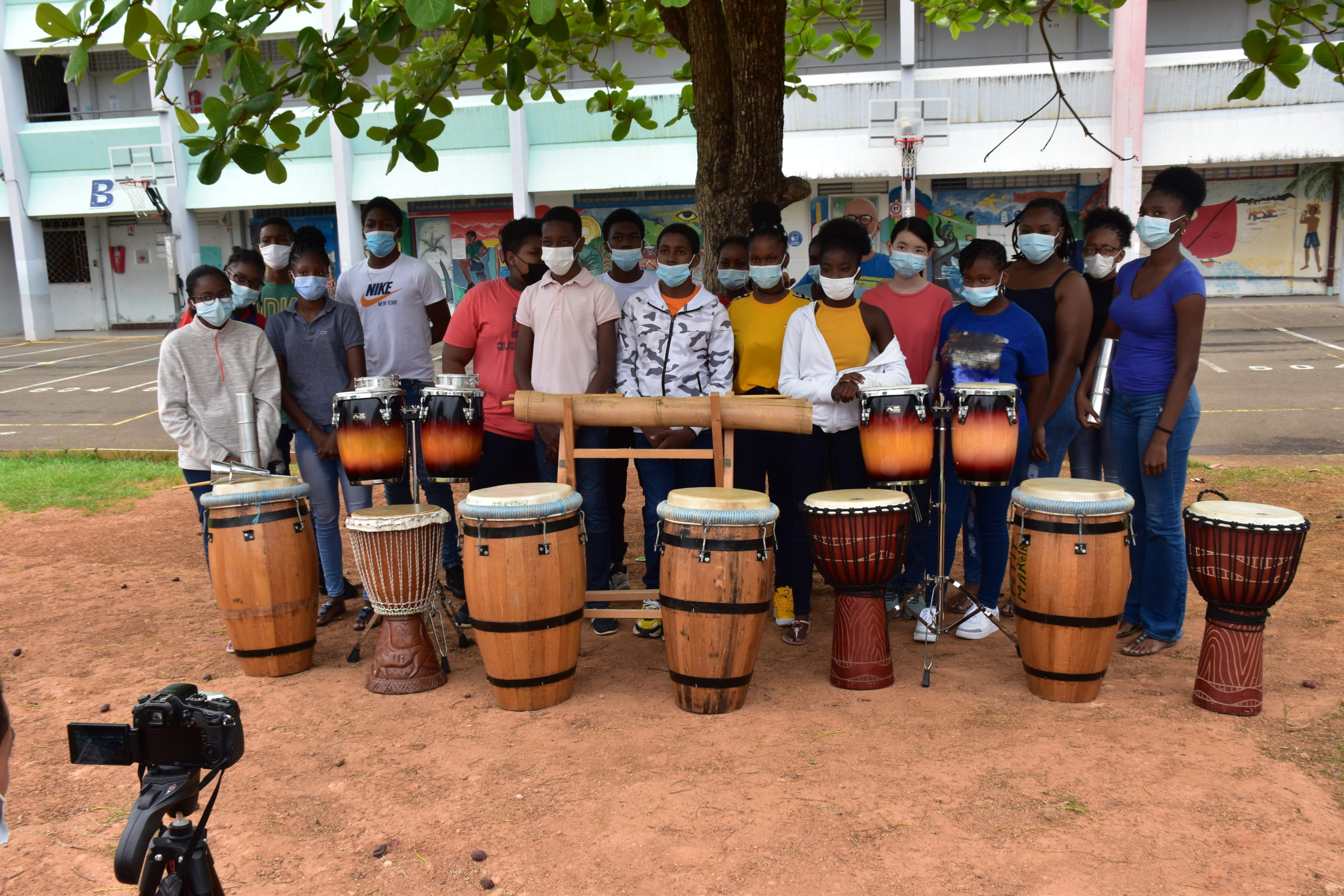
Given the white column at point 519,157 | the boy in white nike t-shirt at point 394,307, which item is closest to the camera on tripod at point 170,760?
the boy in white nike t-shirt at point 394,307

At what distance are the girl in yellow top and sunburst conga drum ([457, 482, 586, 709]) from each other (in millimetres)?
1187

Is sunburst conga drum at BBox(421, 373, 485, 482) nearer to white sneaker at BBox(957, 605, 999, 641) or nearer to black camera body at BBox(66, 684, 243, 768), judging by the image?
white sneaker at BBox(957, 605, 999, 641)

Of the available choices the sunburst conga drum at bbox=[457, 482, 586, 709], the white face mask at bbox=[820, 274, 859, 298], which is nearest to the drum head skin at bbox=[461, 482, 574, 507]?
the sunburst conga drum at bbox=[457, 482, 586, 709]

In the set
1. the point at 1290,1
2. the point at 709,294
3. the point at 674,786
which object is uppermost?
the point at 1290,1

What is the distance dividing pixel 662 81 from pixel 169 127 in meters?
12.5

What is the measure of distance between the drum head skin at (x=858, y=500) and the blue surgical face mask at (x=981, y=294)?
43.7 inches

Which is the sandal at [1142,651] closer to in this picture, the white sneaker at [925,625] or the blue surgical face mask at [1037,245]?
the white sneaker at [925,625]

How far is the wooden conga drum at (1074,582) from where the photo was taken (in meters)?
4.41

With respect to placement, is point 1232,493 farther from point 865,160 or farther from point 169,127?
point 169,127

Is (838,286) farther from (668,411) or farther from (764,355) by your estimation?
(668,411)

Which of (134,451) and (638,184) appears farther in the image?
(638,184)

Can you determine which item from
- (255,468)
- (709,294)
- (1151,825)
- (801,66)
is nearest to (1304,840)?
(1151,825)

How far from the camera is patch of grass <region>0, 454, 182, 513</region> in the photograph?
30.1 ft

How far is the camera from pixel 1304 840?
10.9 ft
